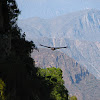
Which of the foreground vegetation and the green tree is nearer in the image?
the foreground vegetation

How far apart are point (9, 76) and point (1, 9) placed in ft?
46.4

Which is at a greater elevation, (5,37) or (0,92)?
(5,37)

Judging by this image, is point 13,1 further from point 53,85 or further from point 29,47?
point 53,85

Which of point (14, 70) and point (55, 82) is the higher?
point (55, 82)

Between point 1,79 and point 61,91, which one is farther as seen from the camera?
point 61,91

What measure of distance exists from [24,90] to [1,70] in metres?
3.62

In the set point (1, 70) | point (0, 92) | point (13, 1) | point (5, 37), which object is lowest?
point (0, 92)

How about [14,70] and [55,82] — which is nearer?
[14,70]

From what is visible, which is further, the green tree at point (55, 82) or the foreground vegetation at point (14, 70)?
the green tree at point (55, 82)

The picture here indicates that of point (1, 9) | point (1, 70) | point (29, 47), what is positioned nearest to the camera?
point (1, 70)

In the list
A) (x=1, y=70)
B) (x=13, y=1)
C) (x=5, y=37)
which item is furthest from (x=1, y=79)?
(x=13, y=1)

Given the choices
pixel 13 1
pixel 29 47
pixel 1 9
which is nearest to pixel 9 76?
pixel 1 9

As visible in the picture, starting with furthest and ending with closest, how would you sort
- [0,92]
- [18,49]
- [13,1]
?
[18,49] < [13,1] < [0,92]

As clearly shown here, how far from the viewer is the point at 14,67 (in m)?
23.9
